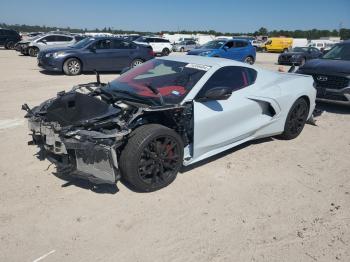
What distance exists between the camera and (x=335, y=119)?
7629mm

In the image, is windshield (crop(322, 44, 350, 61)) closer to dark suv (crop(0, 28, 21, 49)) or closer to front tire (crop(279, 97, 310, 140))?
front tire (crop(279, 97, 310, 140))

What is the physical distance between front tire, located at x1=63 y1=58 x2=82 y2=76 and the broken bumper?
984cm

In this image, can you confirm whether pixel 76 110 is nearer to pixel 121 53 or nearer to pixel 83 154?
pixel 83 154

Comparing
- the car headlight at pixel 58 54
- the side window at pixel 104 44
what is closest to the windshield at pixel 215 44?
the side window at pixel 104 44

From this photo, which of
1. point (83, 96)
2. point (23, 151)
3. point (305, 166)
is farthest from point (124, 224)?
point (305, 166)

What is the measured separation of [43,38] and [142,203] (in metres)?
20.5

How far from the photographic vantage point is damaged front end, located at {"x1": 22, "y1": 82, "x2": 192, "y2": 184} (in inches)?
142

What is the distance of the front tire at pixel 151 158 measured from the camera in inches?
146

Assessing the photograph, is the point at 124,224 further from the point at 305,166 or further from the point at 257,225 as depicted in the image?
the point at 305,166

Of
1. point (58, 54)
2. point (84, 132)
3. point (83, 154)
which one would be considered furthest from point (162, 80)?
point (58, 54)

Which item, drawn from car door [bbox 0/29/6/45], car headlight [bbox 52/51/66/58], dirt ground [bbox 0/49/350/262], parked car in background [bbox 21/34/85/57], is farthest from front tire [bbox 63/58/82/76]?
car door [bbox 0/29/6/45]

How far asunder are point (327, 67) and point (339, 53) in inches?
54.9

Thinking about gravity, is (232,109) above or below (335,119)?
above

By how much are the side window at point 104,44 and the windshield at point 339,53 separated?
851 cm
